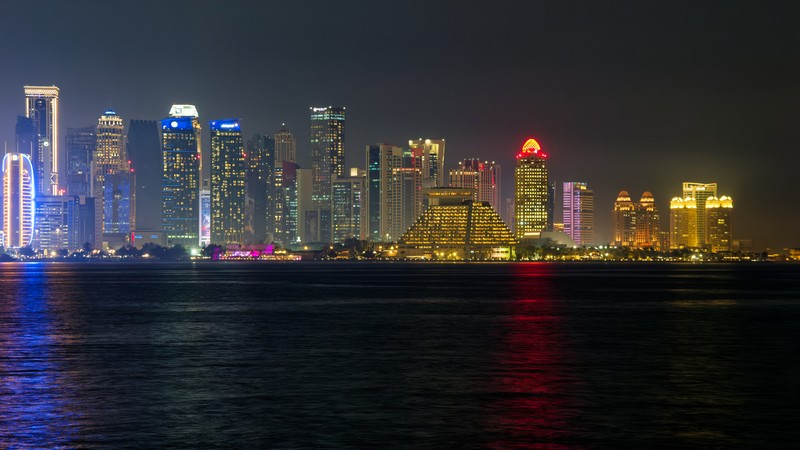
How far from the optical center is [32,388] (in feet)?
153

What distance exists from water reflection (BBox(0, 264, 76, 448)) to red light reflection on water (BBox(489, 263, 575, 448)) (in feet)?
49.0

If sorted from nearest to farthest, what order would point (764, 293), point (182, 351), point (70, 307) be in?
point (182, 351), point (70, 307), point (764, 293)

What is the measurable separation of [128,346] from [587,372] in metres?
29.2

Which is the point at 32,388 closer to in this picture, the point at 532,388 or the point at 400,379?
the point at 400,379

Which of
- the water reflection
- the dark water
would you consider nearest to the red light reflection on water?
the dark water

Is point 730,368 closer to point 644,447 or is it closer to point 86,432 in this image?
point 644,447

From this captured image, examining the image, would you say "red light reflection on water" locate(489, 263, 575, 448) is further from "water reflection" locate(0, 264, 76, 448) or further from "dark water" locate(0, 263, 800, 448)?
"water reflection" locate(0, 264, 76, 448)

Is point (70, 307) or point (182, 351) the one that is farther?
point (70, 307)

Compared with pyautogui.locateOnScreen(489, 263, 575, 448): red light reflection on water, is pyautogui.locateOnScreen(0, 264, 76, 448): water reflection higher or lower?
higher

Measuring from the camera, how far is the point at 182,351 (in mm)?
62625

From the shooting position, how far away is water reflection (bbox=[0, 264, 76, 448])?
3534 cm

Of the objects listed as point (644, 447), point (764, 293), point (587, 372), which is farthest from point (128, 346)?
point (764, 293)

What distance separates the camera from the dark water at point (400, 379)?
35.9 m

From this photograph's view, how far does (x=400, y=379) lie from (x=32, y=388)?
53.7ft
